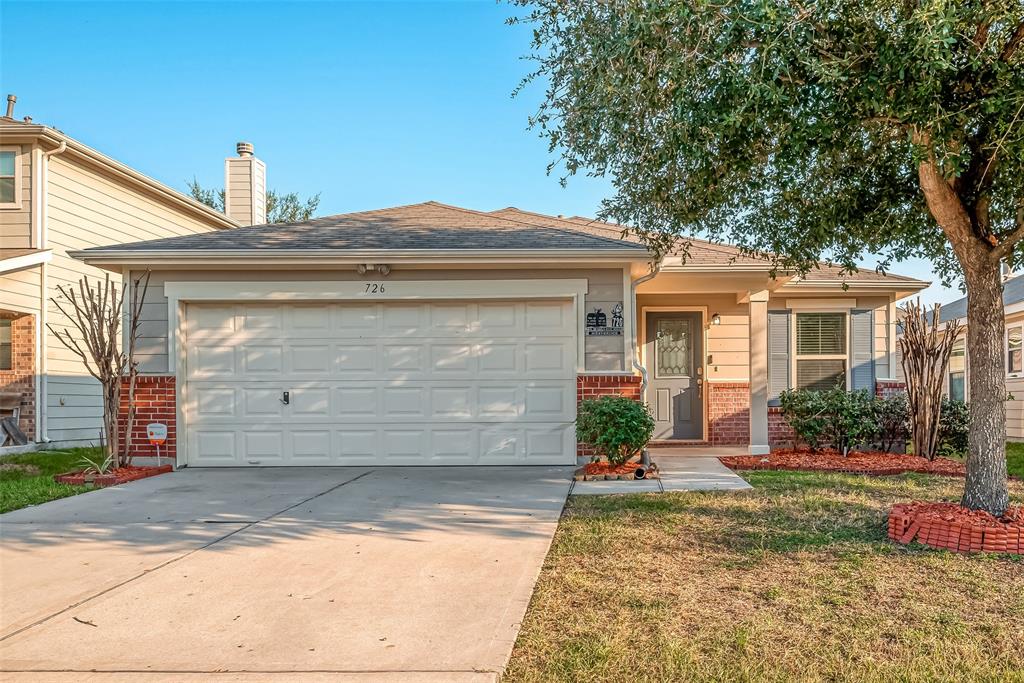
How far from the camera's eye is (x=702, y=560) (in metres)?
4.79

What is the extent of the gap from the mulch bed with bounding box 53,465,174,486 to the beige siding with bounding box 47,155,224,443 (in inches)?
176

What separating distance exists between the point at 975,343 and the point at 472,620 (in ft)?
13.4

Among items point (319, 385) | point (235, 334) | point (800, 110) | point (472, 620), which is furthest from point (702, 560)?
point (235, 334)

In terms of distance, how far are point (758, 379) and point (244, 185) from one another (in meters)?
11.9

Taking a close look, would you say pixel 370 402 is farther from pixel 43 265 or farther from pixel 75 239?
pixel 75 239

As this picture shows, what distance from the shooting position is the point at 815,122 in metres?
4.95

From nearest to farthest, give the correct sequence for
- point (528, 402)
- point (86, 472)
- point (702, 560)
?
point (702, 560) → point (86, 472) → point (528, 402)

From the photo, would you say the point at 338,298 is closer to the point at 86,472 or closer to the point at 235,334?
the point at 235,334

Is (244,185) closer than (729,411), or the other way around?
(729,411)

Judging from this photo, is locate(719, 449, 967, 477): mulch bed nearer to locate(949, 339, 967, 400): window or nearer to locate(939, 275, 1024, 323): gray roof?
locate(939, 275, 1024, 323): gray roof

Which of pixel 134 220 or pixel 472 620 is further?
pixel 134 220

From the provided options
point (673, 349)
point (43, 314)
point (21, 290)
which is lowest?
point (673, 349)

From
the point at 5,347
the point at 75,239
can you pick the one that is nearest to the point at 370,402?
the point at 5,347

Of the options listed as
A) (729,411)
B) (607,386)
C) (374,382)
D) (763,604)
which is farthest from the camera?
(729,411)
